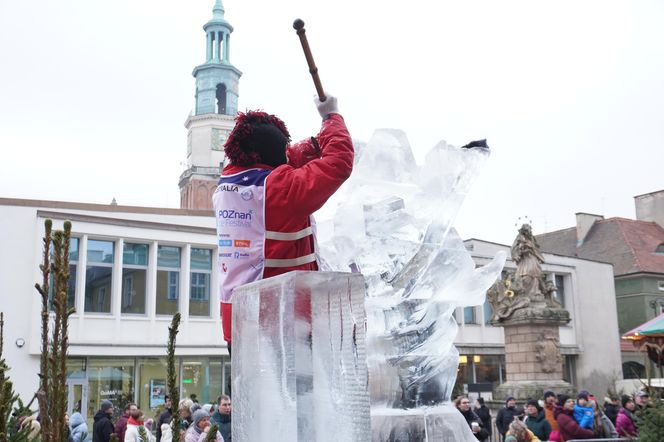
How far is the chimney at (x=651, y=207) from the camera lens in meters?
53.3

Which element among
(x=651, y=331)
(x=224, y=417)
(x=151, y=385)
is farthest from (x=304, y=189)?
(x=151, y=385)

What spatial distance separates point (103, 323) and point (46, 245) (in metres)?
27.0

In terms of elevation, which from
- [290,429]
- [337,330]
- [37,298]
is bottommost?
[290,429]

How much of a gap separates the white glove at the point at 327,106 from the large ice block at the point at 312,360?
1.17m

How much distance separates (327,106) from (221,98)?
70.2 meters

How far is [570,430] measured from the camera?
38.4ft

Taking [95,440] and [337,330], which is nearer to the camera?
[337,330]

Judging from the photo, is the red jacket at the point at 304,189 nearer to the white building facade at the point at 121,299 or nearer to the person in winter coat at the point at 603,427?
the person in winter coat at the point at 603,427

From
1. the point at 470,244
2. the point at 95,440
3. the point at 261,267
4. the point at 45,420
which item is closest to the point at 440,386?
the point at 261,267

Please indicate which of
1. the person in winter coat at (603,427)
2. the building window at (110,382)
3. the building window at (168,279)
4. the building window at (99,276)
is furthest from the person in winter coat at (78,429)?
the building window at (168,279)

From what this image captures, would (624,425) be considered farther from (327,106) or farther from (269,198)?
(269,198)

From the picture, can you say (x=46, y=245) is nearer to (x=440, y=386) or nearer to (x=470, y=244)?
(x=440, y=386)

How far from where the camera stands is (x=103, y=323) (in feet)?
93.3

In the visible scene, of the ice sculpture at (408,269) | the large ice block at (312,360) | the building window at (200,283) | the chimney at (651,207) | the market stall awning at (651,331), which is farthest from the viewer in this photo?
the chimney at (651,207)
